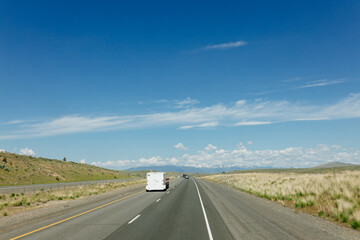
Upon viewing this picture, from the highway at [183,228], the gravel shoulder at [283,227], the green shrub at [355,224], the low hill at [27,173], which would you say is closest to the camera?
the highway at [183,228]

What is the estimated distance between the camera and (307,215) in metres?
14.5

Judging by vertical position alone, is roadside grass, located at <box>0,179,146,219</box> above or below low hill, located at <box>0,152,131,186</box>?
below

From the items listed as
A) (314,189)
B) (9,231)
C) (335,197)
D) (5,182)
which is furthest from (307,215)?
(5,182)

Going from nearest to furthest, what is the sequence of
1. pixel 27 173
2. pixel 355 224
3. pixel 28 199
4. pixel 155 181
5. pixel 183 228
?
pixel 183 228
pixel 355 224
pixel 28 199
pixel 155 181
pixel 27 173

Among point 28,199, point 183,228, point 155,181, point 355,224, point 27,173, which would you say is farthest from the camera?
point 27,173

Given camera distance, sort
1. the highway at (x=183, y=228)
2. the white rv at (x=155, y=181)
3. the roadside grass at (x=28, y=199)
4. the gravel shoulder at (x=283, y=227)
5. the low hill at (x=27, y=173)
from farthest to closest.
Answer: the low hill at (x=27, y=173)
the white rv at (x=155, y=181)
the roadside grass at (x=28, y=199)
the gravel shoulder at (x=283, y=227)
the highway at (x=183, y=228)

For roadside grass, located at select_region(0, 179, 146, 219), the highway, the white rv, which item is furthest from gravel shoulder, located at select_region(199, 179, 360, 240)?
the white rv

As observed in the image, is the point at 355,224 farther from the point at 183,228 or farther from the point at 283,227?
the point at 183,228

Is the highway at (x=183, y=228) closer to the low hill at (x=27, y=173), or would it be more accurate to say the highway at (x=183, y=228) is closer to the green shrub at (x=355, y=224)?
the green shrub at (x=355, y=224)

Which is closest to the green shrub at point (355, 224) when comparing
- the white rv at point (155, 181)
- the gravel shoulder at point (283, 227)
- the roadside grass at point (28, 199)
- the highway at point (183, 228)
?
the gravel shoulder at point (283, 227)

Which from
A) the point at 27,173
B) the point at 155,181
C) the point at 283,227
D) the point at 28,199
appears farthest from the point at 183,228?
the point at 27,173

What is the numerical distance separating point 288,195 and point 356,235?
11.2m

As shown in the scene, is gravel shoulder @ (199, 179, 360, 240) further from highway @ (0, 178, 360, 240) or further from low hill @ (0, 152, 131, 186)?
low hill @ (0, 152, 131, 186)

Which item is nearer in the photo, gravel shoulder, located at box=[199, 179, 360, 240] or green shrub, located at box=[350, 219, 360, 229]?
gravel shoulder, located at box=[199, 179, 360, 240]
